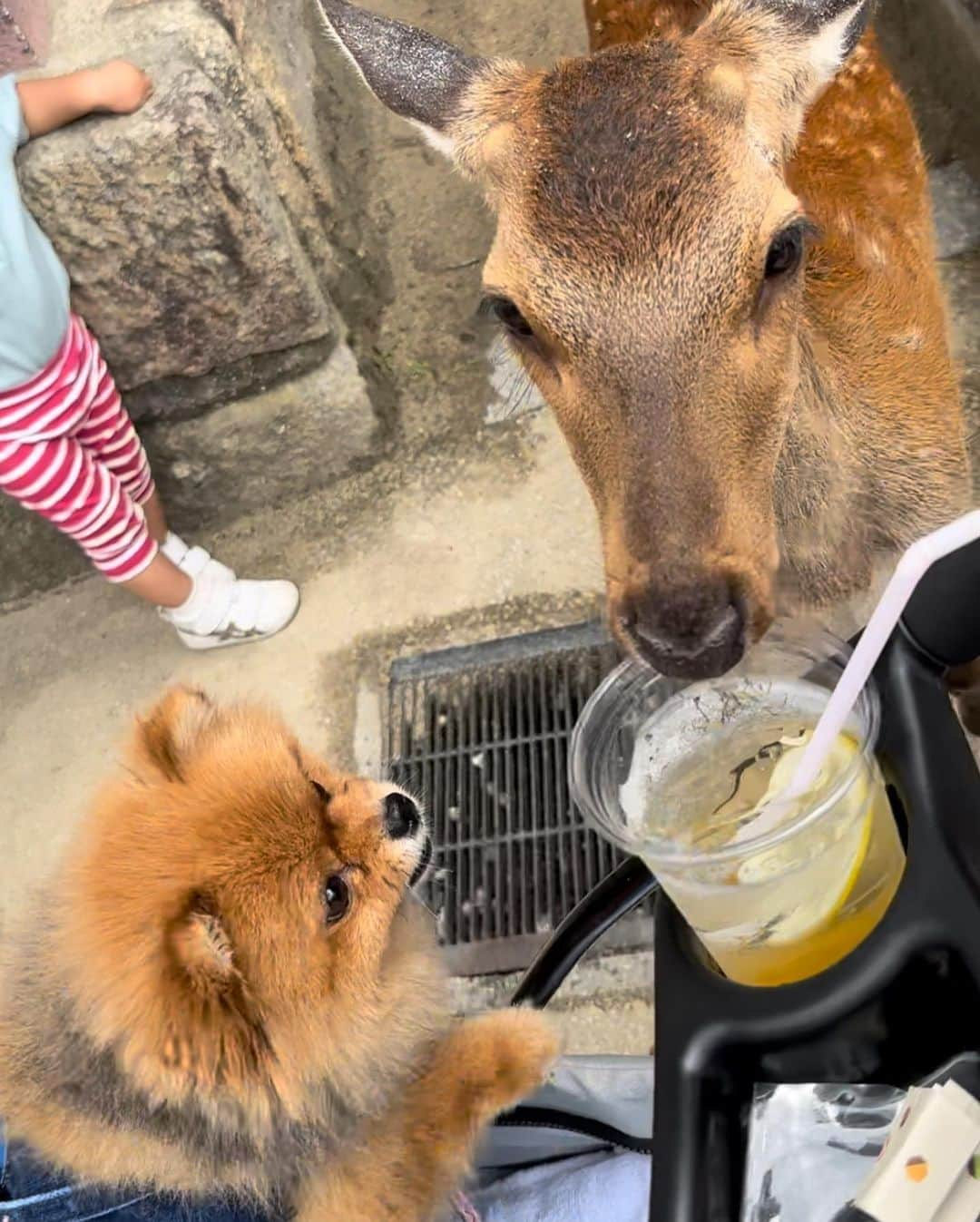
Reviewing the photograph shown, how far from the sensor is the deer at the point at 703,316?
160 cm

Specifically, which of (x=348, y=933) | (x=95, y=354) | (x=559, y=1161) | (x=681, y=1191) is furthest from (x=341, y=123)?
(x=681, y=1191)

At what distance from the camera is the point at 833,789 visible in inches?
35.9

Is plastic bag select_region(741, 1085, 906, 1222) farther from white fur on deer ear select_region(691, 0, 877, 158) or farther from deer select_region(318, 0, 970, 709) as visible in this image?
white fur on deer ear select_region(691, 0, 877, 158)

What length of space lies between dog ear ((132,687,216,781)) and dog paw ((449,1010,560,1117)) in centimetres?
67

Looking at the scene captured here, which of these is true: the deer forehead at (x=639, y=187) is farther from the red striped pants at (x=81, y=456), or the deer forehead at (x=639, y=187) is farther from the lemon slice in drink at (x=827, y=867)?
the red striped pants at (x=81, y=456)

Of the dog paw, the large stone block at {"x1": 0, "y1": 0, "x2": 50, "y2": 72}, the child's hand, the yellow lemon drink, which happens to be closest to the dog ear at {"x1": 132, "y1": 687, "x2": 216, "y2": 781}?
the dog paw

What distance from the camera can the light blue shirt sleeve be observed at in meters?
2.55

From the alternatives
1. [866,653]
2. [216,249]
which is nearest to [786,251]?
[866,653]

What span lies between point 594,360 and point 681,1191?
118cm

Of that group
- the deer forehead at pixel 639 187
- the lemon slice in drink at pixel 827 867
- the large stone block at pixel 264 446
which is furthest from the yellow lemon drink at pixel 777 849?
the large stone block at pixel 264 446

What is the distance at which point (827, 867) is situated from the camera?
957mm

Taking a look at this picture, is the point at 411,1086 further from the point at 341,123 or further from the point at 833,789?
the point at 341,123

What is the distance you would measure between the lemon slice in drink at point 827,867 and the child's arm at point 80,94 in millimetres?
2380

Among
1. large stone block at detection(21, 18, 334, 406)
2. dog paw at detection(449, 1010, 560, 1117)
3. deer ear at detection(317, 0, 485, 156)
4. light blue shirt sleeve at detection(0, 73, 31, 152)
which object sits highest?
deer ear at detection(317, 0, 485, 156)
